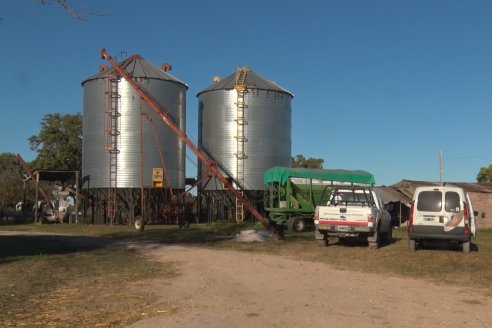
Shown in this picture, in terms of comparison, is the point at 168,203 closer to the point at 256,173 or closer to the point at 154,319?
the point at 256,173

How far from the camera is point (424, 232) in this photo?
17.2m

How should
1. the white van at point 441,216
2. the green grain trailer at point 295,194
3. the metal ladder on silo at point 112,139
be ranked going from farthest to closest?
the metal ladder on silo at point 112,139 → the green grain trailer at point 295,194 → the white van at point 441,216

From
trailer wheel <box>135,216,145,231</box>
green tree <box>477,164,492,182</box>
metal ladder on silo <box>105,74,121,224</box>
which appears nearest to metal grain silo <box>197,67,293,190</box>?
metal ladder on silo <box>105,74,121,224</box>

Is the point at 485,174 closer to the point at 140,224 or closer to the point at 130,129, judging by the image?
the point at 130,129

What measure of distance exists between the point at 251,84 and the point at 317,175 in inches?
520

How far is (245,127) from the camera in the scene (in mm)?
42906

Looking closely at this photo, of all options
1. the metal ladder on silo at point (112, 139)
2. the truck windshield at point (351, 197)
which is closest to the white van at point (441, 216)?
the truck windshield at point (351, 197)

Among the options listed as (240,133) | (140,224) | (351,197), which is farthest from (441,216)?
(240,133)

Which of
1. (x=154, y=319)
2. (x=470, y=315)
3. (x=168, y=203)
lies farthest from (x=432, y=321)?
(x=168, y=203)

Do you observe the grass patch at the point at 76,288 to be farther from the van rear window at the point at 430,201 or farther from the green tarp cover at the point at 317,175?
the green tarp cover at the point at 317,175

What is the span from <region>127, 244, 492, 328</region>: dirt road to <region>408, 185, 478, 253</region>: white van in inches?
175

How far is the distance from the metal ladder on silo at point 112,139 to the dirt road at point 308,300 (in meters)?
27.9

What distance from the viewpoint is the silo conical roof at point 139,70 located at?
42.2m

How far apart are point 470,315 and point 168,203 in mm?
32590
